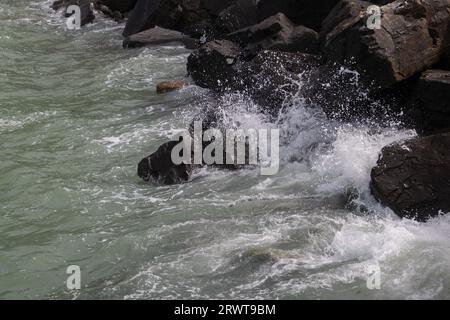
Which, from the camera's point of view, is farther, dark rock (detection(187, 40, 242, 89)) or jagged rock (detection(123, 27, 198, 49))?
jagged rock (detection(123, 27, 198, 49))

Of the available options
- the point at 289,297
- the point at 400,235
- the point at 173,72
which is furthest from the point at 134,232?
the point at 173,72

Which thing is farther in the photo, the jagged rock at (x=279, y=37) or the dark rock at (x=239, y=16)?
the dark rock at (x=239, y=16)

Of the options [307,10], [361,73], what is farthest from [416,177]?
[307,10]

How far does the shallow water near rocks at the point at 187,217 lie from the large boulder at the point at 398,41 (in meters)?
0.79

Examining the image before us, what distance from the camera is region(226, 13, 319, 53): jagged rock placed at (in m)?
10.3

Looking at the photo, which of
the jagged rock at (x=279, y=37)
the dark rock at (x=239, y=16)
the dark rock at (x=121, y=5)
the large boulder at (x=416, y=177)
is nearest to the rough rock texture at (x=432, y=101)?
the large boulder at (x=416, y=177)

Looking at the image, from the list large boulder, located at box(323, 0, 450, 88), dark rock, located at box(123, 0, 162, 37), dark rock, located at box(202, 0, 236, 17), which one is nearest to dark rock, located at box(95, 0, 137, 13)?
dark rock, located at box(123, 0, 162, 37)

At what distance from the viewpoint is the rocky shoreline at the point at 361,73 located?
6789 millimetres

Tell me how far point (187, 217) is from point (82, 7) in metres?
12.9

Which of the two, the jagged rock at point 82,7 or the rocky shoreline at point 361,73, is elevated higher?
the jagged rock at point 82,7

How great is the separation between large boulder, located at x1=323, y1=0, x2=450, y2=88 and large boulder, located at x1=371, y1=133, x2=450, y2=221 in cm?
130
